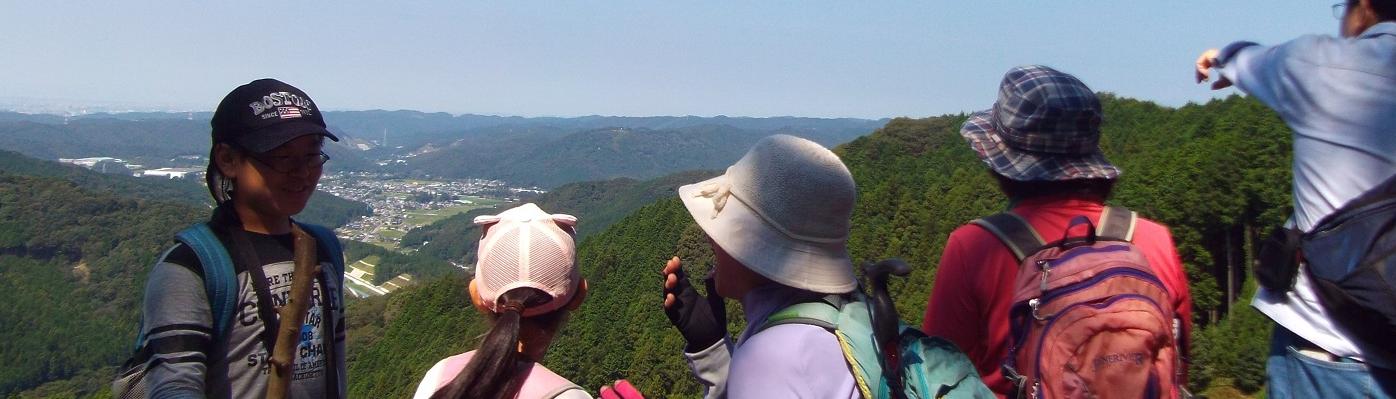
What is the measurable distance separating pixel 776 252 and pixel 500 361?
688 mm

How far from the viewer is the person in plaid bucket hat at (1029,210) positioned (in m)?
2.03

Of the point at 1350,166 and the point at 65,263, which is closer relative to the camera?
the point at 1350,166

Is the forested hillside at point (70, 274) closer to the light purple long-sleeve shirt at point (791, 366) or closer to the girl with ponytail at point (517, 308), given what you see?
the girl with ponytail at point (517, 308)

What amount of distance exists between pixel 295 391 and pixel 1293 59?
2.71 m

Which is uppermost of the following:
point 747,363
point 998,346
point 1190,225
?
point 747,363

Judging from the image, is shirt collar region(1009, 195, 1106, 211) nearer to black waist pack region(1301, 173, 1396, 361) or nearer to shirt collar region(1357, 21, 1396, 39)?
black waist pack region(1301, 173, 1396, 361)

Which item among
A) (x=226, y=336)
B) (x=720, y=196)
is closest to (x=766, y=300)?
(x=720, y=196)

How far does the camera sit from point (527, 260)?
1.96m

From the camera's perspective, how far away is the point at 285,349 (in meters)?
1.91

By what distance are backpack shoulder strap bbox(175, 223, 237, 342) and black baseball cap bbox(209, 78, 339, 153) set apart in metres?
0.29

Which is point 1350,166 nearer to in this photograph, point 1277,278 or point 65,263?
point 1277,278

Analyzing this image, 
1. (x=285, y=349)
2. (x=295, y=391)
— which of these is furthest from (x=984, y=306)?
(x=295, y=391)

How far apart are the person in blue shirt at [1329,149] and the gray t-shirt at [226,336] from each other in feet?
8.32

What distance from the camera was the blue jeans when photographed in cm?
173
